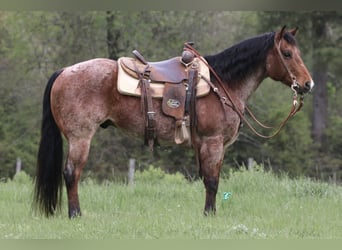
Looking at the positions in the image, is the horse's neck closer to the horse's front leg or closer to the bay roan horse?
the bay roan horse

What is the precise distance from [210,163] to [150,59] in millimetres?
16894

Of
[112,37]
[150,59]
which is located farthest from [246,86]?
[112,37]

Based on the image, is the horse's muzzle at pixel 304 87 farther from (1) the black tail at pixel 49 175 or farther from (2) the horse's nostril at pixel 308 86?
(1) the black tail at pixel 49 175

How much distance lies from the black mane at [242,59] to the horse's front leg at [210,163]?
75 centimetres

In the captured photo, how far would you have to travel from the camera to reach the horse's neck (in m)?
5.86

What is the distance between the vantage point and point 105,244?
58.1 inches

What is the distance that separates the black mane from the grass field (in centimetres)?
147

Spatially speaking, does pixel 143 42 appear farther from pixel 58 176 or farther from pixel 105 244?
pixel 105 244

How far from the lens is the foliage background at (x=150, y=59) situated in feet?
67.7

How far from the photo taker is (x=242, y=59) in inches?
228

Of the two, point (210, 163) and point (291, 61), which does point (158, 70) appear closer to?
point (210, 163)

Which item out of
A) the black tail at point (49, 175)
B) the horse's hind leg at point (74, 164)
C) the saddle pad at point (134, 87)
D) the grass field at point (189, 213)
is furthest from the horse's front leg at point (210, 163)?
the black tail at point (49, 175)

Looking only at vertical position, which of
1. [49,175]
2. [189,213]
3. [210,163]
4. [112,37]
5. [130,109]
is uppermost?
[112,37]

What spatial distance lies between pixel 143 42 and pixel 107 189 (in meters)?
15.7
